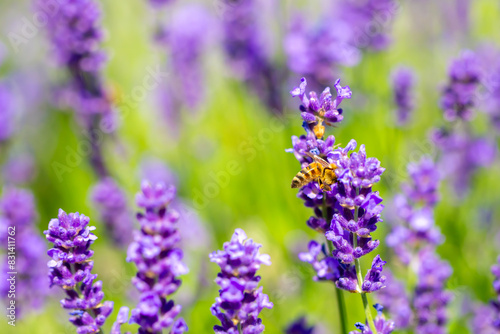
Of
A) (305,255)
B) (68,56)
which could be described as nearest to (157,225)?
(305,255)

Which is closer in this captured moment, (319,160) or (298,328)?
(319,160)

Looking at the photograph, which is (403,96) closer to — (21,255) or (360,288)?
(360,288)

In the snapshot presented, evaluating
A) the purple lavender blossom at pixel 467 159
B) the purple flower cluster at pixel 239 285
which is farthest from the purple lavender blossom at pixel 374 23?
the purple flower cluster at pixel 239 285

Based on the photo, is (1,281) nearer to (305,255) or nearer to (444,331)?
(305,255)

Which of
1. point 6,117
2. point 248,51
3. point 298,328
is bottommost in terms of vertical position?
→ point 298,328

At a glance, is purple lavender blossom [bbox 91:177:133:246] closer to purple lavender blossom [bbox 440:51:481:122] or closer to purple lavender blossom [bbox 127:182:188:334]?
purple lavender blossom [bbox 440:51:481:122]

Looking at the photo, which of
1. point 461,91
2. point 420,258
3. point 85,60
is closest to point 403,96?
point 461,91
